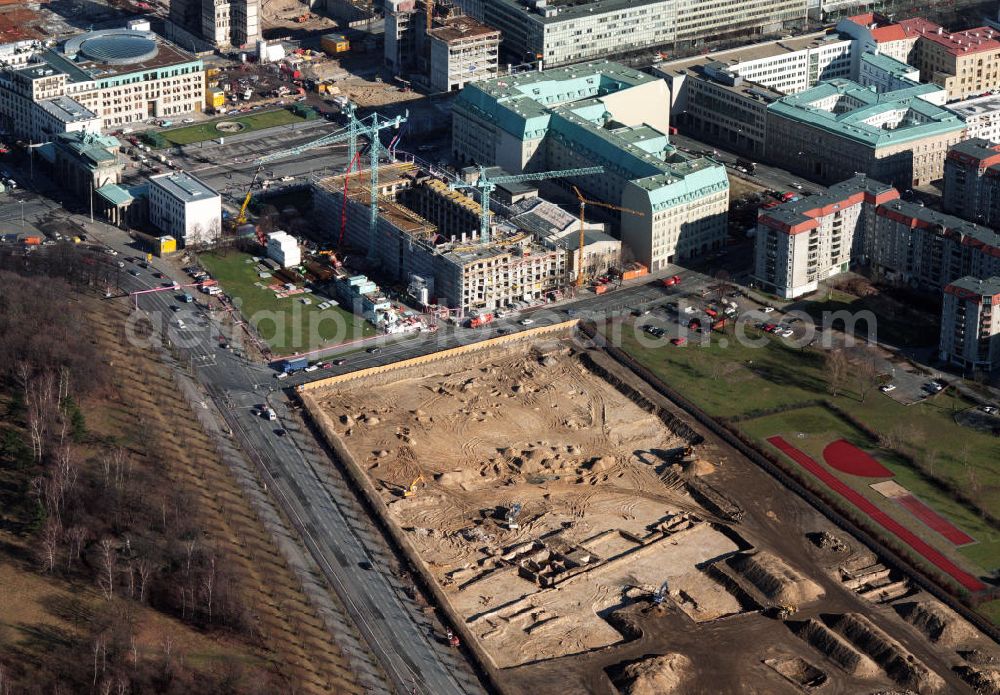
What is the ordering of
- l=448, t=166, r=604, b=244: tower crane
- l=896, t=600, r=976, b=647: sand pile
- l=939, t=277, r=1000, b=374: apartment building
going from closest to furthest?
l=896, t=600, r=976, b=647: sand pile, l=939, t=277, r=1000, b=374: apartment building, l=448, t=166, r=604, b=244: tower crane

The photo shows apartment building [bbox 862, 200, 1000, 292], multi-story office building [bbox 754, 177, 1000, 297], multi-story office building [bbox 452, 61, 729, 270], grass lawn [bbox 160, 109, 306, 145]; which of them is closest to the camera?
apartment building [bbox 862, 200, 1000, 292]

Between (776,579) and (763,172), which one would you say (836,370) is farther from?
(763,172)

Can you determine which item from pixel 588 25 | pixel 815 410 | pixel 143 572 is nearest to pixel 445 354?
pixel 815 410

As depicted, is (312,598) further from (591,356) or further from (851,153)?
(851,153)

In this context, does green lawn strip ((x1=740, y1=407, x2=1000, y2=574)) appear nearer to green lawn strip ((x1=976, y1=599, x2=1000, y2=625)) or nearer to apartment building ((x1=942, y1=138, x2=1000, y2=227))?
green lawn strip ((x1=976, y1=599, x2=1000, y2=625))

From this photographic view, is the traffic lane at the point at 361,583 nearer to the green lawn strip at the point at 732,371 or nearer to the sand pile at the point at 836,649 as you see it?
the sand pile at the point at 836,649

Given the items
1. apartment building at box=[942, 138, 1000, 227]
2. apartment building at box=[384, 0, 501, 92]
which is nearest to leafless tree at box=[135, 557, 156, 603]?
apartment building at box=[942, 138, 1000, 227]

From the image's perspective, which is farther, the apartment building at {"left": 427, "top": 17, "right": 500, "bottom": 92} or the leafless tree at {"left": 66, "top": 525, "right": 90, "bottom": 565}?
the apartment building at {"left": 427, "top": 17, "right": 500, "bottom": 92}
